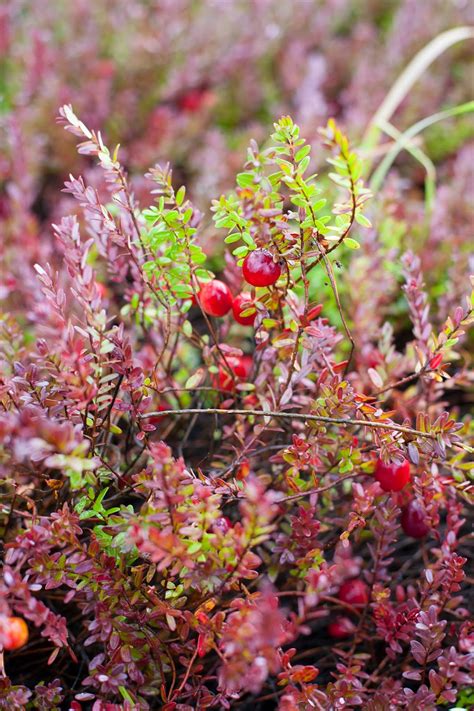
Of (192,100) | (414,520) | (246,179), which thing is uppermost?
(192,100)

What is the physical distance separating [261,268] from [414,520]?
53cm

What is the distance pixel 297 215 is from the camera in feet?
2.86

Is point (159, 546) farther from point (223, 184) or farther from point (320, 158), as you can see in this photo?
point (320, 158)

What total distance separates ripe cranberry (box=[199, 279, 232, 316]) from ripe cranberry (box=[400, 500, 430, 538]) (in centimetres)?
46

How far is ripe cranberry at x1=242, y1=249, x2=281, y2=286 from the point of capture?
0.89 metres

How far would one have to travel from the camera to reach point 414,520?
112cm

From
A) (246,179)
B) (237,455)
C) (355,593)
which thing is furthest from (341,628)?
(246,179)

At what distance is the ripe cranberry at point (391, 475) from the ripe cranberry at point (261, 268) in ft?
1.09

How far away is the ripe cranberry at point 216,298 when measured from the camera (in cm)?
105

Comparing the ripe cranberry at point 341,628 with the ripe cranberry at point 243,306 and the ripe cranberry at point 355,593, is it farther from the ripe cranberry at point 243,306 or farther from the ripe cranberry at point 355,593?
the ripe cranberry at point 243,306

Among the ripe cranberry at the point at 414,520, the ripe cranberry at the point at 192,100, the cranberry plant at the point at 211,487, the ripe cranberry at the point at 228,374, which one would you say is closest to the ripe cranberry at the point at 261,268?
the cranberry plant at the point at 211,487

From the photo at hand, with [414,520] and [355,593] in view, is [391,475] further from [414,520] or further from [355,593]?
[355,593]

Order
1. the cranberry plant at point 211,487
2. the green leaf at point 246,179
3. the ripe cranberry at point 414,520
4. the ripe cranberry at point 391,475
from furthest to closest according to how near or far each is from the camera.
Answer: the ripe cranberry at point 414,520 < the ripe cranberry at point 391,475 < the green leaf at point 246,179 < the cranberry plant at point 211,487

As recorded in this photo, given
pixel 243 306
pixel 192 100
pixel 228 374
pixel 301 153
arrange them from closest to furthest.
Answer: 1. pixel 301 153
2. pixel 243 306
3. pixel 228 374
4. pixel 192 100
